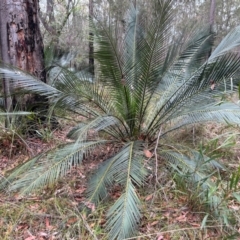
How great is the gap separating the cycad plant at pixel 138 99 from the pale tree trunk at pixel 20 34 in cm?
54

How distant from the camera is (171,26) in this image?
2.40m

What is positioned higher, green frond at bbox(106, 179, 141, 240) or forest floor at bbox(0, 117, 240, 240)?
green frond at bbox(106, 179, 141, 240)

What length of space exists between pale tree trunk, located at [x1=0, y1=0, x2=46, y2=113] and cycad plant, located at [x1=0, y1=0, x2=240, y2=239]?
54 centimetres

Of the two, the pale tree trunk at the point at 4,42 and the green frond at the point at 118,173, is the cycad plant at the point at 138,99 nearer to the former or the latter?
the green frond at the point at 118,173

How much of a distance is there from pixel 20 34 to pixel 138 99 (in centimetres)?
152

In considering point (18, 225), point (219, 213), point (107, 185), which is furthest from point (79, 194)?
point (219, 213)

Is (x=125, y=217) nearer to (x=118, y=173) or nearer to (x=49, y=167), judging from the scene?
(x=118, y=173)

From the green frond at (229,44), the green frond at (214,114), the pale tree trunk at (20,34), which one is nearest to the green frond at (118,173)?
the green frond at (214,114)

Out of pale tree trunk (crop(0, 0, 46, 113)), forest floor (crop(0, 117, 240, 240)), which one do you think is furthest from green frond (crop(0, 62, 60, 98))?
forest floor (crop(0, 117, 240, 240))

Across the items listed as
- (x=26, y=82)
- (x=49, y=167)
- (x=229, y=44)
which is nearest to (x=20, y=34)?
(x=26, y=82)

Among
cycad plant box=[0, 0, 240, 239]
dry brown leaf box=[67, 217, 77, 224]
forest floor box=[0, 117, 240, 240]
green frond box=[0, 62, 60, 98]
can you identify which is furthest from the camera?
green frond box=[0, 62, 60, 98]

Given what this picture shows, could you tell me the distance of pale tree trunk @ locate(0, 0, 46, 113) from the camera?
277 centimetres

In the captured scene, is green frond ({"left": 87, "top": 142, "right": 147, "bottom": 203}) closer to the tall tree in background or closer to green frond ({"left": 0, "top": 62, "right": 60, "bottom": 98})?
green frond ({"left": 0, "top": 62, "right": 60, "bottom": 98})

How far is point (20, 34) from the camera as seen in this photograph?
2.83 meters
